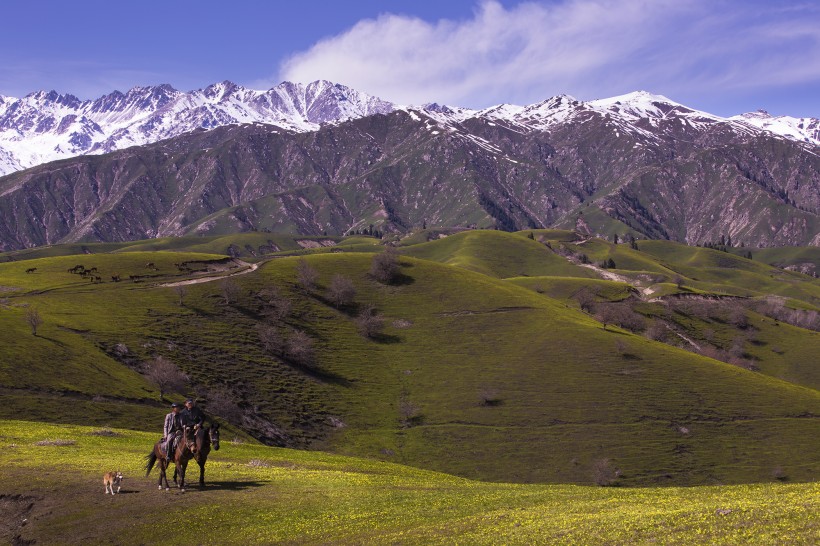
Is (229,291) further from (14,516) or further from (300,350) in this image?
(14,516)

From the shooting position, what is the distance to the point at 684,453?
14625 cm

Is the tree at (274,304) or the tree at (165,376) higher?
the tree at (274,304)

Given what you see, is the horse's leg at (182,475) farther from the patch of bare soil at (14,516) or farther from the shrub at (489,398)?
the shrub at (489,398)

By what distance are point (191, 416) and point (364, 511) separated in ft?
42.8

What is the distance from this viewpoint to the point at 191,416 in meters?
40.7

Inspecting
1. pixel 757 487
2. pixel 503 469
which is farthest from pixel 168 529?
pixel 503 469

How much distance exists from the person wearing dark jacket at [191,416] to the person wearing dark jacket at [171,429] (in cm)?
31

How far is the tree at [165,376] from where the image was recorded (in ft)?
403

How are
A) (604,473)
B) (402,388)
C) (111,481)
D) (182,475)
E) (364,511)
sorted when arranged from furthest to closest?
(402,388)
(604,473)
(182,475)
(111,481)
(364,511)

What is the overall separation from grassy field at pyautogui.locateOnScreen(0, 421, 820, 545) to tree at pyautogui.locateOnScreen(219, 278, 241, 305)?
139 m

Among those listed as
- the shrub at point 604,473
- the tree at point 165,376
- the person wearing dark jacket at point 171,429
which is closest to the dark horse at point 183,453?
the person wearing dark jacket at point 171,429

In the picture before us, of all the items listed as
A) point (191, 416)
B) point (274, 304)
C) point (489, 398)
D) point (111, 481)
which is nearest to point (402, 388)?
point (489, 398)

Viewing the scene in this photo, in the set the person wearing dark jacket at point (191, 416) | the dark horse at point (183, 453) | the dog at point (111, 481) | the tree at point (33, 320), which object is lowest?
the dog at point (111, 481)

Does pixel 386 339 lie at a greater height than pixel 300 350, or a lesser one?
lesser
